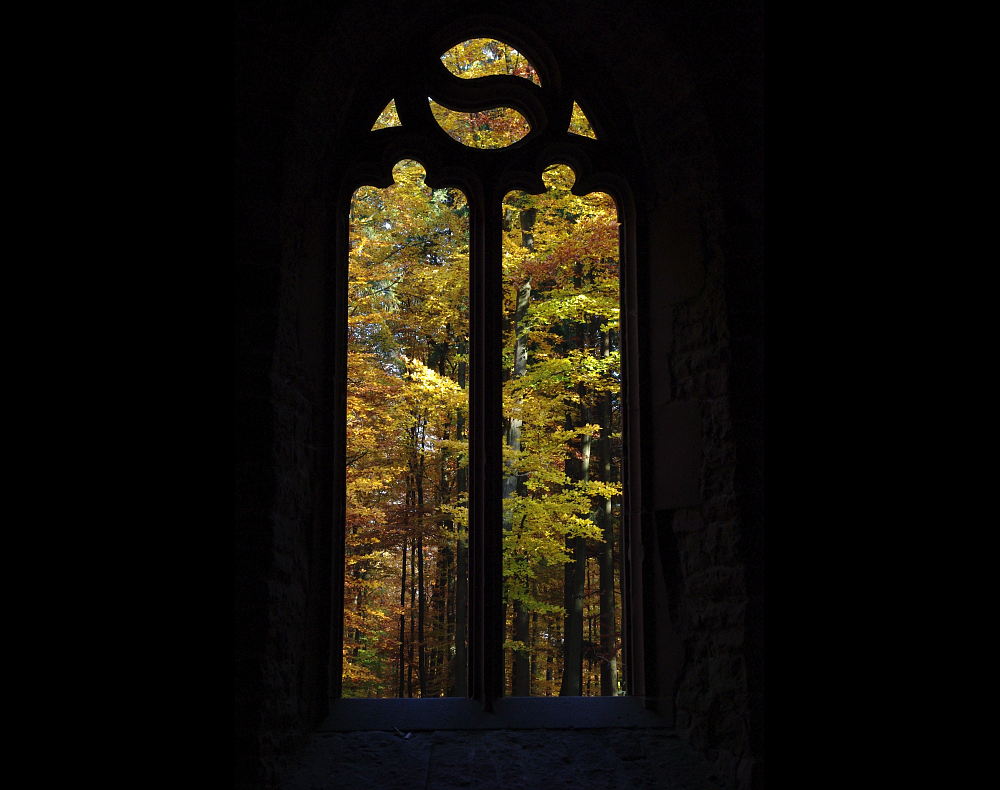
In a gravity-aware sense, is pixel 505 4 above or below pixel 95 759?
above

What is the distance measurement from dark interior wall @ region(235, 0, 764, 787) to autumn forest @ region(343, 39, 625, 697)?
407cm

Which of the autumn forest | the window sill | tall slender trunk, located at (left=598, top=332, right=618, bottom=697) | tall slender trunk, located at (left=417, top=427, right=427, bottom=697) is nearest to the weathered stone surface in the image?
the window sill

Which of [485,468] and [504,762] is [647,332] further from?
[504,762]

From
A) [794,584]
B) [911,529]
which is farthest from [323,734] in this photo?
[911,529]

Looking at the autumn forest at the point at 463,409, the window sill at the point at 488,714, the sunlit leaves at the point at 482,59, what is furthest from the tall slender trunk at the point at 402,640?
the window sill at the point at 488,714

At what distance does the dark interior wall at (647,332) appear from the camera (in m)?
2.29

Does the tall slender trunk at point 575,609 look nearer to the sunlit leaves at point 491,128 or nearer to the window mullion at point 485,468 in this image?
the sunlit leaves at point 491,128

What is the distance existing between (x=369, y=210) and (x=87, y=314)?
23.3 feet

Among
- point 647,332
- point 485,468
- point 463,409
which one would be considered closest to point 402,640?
point 463,409

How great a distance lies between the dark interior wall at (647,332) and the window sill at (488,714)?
0.30 feet

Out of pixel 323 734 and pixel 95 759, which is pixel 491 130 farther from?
pixel 95 759

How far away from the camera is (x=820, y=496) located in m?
1.83

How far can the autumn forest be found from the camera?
739 centimetres

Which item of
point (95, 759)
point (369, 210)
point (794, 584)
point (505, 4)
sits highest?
point (369, 210)
